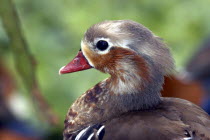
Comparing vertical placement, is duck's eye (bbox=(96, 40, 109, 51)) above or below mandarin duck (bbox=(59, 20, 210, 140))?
above

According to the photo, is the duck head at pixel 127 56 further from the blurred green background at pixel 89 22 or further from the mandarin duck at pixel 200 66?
the mandarin duck at pixel 200 66

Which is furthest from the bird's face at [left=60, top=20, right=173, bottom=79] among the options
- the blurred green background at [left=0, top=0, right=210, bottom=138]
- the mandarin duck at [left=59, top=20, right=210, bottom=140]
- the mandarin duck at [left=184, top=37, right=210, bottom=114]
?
the mandarin duck at [left=184, top=37, right=210, bottom=114]

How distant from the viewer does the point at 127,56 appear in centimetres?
120

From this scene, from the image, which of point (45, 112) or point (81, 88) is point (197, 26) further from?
point (45, 112)

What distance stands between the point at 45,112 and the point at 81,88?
1.09m

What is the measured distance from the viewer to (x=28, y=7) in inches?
123

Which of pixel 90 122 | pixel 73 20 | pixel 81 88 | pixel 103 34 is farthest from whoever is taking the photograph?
pixel 73 20

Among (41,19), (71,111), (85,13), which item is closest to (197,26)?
(85,13)

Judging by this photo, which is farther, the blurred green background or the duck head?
the blurred green background

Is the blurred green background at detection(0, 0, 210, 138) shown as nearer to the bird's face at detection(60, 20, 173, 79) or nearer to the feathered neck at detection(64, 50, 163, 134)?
the feathered neck at detection(64, 50, 163, 134)

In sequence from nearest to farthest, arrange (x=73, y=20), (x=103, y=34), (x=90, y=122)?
(x=103, y=34)
(x=90, y=122)
(x=73, y=20)

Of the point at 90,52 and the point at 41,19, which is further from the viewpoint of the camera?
the point at 41,19

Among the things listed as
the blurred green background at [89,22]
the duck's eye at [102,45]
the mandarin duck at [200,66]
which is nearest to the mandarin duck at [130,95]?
the duck's eye at [102,45]

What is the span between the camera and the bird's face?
1.17m
